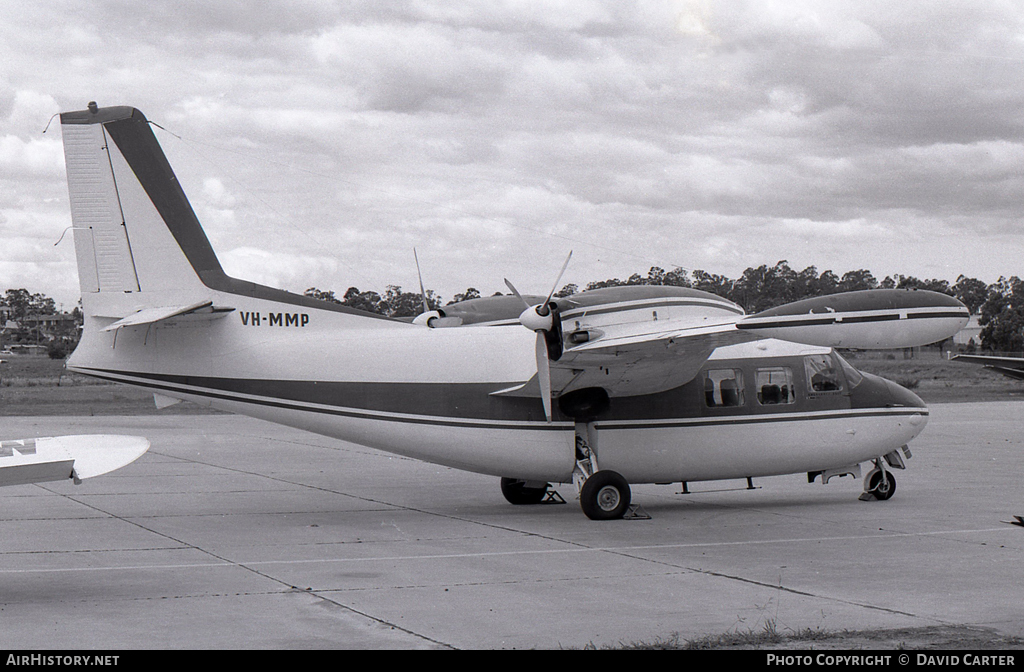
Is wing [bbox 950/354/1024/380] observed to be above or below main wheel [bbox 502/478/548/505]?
above

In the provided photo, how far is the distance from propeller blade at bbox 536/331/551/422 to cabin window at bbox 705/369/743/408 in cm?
350

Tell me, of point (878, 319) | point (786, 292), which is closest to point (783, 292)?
point (786, 292)

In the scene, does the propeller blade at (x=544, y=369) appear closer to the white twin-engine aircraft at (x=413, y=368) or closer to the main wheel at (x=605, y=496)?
the white twin-engine aircraft at (x=413, y=368)

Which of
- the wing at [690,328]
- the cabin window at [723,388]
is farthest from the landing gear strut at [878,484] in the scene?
the wing at [690,328]

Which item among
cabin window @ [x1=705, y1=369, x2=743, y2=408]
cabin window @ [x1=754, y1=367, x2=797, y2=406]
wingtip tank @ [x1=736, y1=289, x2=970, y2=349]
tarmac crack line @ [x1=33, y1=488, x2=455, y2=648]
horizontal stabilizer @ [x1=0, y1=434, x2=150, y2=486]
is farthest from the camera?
cabin window @ [x1=754, y1=367, x2=797, y2=406]

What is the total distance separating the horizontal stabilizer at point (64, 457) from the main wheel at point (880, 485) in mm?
12498

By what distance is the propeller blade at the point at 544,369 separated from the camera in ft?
45.3

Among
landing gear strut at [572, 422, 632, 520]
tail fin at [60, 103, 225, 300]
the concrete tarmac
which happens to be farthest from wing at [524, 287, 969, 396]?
tail fin at [60, 103, 225, 300]

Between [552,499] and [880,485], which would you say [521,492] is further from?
[880,485]

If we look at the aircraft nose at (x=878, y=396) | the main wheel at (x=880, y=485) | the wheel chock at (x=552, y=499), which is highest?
the aircraft nose at (x=878, y=396)

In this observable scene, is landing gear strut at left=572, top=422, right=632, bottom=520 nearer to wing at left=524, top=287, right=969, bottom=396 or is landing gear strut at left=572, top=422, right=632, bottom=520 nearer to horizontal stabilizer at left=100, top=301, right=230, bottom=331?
wing at left=524, top=287, right=969, bottom=396

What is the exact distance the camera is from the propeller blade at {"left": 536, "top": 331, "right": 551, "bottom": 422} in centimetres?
1380

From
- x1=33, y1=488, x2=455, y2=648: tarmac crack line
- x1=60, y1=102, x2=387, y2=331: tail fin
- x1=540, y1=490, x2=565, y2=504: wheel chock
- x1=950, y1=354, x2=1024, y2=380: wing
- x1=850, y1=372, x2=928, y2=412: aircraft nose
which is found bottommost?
x1=540, y1=490, x2=565, y2=504: wheel chock
